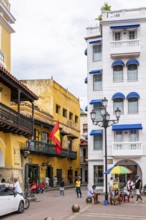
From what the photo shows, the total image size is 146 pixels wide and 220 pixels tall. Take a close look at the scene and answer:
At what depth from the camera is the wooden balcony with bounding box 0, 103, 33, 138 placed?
21748 mm

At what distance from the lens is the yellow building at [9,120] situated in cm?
2259

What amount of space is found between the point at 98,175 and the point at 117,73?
31.3ft

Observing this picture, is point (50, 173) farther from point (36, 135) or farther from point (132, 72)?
point (132, 72)

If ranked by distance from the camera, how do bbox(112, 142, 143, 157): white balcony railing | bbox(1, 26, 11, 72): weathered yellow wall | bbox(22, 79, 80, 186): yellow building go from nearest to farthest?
bbox(1, 26, 11, 72): weathered yellow wall
bbox(112, 142, 143, 157): white balcony railing
bbox(22, 79, 80, 186): yellow building

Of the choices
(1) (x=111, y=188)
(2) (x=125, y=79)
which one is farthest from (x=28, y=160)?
(1) (x=111, y=188)

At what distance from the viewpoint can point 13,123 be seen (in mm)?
23312

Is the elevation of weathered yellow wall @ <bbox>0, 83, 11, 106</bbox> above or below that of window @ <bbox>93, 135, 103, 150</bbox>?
above

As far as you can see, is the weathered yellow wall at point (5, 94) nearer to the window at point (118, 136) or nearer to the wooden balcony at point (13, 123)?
the wooden balcony at point (13, 123)

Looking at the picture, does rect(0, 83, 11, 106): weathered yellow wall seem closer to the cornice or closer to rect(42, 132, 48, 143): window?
the cornice

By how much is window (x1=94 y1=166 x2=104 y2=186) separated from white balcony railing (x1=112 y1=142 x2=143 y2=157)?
2.92 metres

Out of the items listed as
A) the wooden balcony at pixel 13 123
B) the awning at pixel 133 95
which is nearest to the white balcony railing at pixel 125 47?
the awning at pixel 133 95

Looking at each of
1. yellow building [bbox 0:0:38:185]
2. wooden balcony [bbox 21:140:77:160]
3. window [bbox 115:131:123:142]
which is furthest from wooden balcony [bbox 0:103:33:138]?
window [bbox 115:131:123:142]

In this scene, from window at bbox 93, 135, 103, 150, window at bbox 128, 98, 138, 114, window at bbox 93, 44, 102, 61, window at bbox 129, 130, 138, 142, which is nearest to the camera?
window at bbox 129, 130, 138, 142

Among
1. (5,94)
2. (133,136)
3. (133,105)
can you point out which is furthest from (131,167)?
(5,94)
